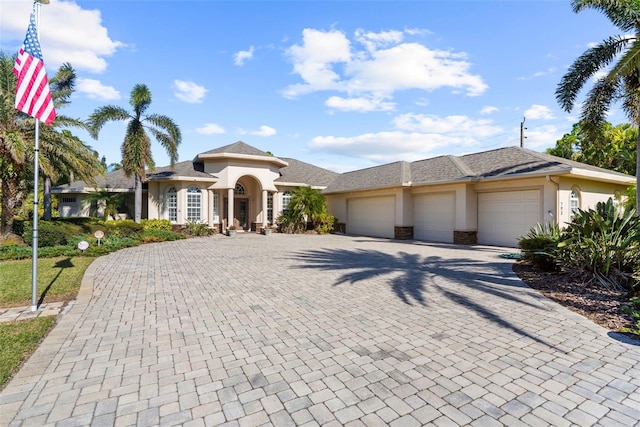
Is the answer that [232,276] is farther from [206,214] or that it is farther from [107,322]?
[206,214]

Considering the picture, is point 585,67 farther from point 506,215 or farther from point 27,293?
point 27,293

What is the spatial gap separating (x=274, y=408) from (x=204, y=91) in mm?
15098

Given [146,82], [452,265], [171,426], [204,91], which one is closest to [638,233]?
[452,265]

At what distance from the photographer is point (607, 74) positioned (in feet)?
35.8

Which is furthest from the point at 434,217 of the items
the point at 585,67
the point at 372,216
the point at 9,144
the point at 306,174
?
the point at 9,144

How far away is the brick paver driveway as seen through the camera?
3.01 metres

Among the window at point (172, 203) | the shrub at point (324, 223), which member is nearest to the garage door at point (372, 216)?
the shrub at point (324, 223)

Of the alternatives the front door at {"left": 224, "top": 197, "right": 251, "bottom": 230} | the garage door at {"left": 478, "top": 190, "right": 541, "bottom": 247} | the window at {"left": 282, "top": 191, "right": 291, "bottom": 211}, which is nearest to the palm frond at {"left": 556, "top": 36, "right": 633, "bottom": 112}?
the garage door at {"left": 478, "top": 190, "right": 541, "bottom": 247}

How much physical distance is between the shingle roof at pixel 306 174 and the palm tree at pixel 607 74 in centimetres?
1816

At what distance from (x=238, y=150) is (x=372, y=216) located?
35.8 feet

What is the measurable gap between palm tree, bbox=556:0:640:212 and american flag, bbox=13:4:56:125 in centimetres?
1474

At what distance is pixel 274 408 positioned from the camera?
3.06 m

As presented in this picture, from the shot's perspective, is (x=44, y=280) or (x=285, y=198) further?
(x=285, y=198)

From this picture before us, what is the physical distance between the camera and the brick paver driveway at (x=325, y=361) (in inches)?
118
